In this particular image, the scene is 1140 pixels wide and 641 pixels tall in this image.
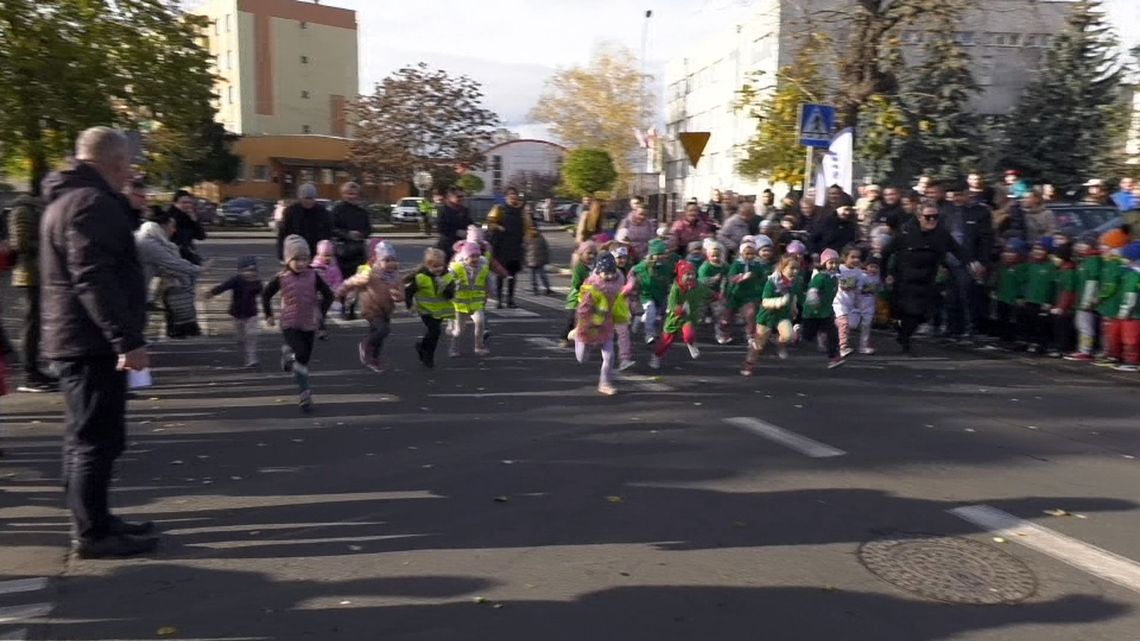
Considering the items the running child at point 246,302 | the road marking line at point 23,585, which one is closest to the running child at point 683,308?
the running child at point 246,302

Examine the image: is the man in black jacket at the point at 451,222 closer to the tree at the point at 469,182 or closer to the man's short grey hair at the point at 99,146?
the man's short grey hair at the point at 99,146

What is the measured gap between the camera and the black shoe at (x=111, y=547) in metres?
5.04

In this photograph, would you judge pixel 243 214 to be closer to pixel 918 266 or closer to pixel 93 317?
pixel 918 266

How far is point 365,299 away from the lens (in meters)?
10.3

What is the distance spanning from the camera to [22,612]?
14.4ft

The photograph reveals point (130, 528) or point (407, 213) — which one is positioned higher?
point (407, 213)

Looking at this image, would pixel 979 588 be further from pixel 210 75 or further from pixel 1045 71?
pixel 1045 71

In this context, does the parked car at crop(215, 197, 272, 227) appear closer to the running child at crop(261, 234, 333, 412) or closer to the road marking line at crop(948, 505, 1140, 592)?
the running child at crop(261, 234, 333, 412)

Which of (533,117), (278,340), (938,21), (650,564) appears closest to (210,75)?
(278,340)

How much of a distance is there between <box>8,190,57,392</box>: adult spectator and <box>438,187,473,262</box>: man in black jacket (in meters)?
6.79

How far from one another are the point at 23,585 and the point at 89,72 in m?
7.57

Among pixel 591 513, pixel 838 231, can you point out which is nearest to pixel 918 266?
pixel 838 231

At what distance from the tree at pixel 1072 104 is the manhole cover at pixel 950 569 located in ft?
101

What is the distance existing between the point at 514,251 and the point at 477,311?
16.3ft
